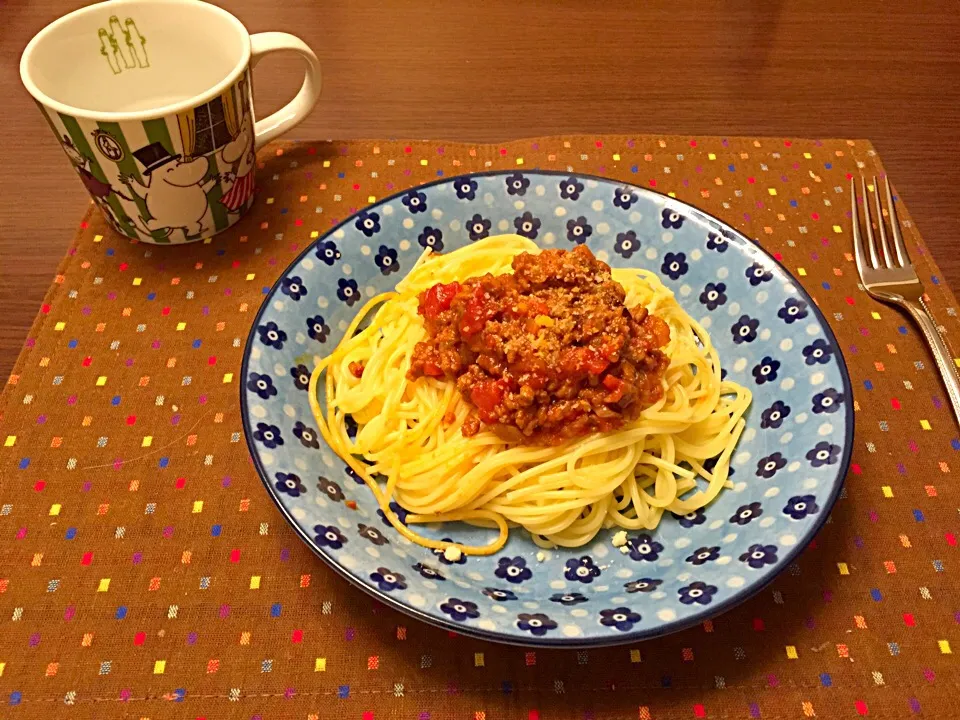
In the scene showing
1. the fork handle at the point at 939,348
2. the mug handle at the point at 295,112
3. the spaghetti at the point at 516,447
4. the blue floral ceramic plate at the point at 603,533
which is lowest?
the fork handle at the point at 939,348

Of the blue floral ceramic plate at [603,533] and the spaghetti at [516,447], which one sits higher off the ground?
the blue floral ceramic plate at [603,533]

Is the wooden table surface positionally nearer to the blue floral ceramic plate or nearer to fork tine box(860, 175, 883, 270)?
fork tine box(860, 175, 883, 270)

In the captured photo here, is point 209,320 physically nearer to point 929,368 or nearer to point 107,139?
Result: point 107,139

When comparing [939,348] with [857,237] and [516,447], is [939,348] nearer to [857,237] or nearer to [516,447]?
[857,237]

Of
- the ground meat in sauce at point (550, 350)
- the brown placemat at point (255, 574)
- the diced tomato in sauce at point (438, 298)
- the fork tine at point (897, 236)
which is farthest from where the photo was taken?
the fork tine at point (897, 236)

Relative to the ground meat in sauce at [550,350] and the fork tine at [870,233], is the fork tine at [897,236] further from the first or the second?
the ground meat in sauce at [550,350]

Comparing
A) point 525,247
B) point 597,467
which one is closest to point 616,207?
point 525,247

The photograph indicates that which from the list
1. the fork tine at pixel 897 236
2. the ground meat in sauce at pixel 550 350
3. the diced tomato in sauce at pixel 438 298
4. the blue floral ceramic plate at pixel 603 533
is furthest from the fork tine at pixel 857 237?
the diced tomato in sauce at pixel 438 298
